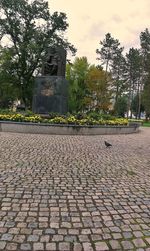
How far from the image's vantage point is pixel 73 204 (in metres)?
4.03

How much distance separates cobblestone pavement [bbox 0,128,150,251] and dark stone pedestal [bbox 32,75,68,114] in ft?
31.2

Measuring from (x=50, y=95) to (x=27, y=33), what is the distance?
15832 millimetres

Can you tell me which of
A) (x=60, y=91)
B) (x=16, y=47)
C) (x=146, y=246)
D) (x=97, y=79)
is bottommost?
(x=146, y=246)

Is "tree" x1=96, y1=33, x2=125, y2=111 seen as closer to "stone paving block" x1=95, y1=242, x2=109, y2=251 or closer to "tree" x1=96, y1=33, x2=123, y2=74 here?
"tree" x1=96, y1=33, x2=123, y2=74

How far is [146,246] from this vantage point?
290cm

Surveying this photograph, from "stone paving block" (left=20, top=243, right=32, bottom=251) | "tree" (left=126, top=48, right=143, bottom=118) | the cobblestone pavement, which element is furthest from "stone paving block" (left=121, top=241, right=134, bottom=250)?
"tree" (left=126, top=48, right=143, bottom=118)

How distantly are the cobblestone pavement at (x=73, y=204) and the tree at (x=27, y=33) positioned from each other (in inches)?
933

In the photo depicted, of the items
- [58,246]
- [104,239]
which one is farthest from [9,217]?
[104,239]

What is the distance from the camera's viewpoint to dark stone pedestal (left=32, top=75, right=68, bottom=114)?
16.6 meters

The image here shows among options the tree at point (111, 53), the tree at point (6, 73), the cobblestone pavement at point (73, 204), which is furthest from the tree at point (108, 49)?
the cobblestone pavement at point (73, 204)

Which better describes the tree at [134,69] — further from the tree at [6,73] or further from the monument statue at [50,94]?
the monument statue at [50,94]

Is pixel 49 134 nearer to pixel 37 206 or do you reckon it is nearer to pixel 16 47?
pixel 37 206

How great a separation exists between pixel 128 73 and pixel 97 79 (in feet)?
68.4

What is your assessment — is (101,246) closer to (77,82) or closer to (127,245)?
(127,245)
